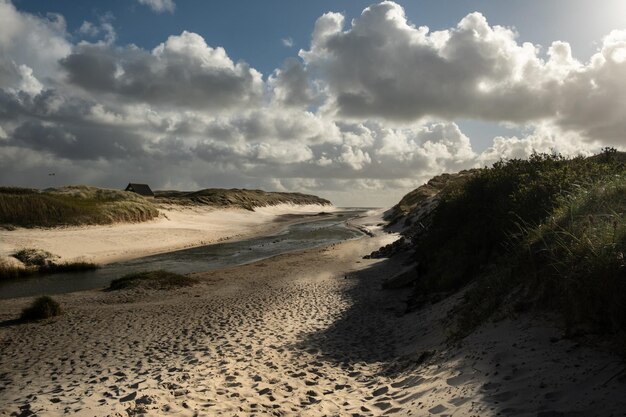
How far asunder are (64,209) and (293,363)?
40.6 metres

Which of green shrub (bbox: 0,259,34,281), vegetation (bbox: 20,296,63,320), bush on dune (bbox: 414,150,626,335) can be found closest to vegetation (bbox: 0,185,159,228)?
green shrub (bbox: 0,259,34,281)

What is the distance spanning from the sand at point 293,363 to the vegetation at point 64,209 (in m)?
25.0

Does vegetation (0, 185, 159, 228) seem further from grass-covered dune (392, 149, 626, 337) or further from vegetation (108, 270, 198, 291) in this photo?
grass-covered dune (392, 149, 626, 337)

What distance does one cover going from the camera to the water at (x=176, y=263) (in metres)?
23.4

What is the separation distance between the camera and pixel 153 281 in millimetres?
22562

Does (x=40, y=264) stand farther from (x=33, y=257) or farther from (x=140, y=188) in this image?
(x=140, y=188)

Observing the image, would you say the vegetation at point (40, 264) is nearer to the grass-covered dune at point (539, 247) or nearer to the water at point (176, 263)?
the water at point (176, 263)

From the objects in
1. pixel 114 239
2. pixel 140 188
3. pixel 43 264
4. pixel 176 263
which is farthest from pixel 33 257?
pixel 140 188

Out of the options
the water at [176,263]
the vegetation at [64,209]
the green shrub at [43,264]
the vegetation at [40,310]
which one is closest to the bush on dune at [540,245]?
the vegetation at [40,310]

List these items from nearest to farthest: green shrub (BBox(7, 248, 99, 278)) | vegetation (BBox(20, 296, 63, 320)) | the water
Answer: vegetation (BBox(20, 296, 63, 320))
the water
green shrub (BBox(7, 248, 99, 278))

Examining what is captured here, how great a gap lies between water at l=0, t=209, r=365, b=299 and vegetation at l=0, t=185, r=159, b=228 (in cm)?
1217

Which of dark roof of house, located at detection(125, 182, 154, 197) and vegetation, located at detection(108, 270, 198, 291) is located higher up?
dark roof of house, located at detection(125, 182, 154, 197)

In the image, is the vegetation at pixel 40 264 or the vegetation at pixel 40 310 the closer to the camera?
the vegetation at pixel 40 310

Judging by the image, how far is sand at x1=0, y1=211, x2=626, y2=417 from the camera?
591 cm
